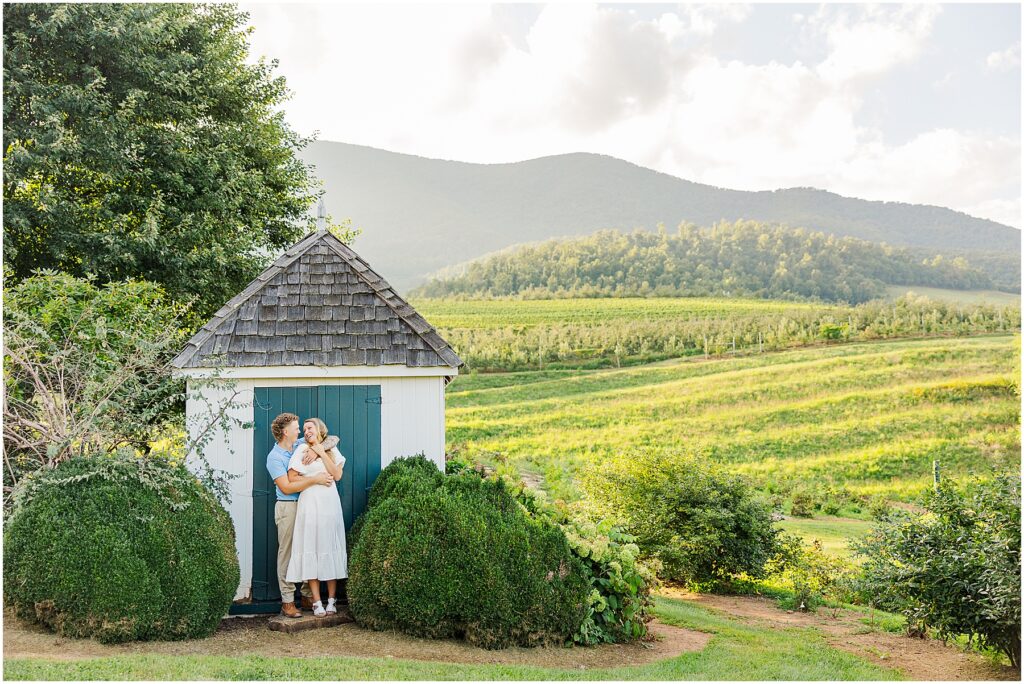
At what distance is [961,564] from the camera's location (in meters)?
8.43

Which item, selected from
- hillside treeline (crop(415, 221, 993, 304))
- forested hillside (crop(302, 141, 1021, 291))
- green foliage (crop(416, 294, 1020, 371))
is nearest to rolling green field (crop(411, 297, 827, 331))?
green foliage (crop(416, 294, 1020, 371))

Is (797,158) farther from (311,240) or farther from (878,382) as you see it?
(311,240)

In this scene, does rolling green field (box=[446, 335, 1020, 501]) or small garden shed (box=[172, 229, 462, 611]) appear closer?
small garden shed (box=[172, 229, 462, 611])

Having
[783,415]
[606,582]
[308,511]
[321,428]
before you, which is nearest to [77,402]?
[321,428]

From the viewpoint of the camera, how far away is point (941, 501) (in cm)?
913

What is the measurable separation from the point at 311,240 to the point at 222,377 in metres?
2.16

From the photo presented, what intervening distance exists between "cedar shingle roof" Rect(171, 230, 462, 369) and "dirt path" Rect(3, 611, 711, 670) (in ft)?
9.22

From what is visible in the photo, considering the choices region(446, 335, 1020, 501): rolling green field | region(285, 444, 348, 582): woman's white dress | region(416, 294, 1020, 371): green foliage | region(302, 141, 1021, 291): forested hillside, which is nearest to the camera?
region(285, 444, 348, 582): woman's white dress

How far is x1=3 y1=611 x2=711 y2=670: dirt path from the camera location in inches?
259

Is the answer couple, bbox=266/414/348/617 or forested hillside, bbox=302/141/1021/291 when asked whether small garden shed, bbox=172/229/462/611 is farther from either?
forested hillside, bbox=302/141/1021/291

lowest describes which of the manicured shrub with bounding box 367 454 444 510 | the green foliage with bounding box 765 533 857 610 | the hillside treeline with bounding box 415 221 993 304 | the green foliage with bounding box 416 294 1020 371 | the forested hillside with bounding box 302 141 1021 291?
the green foliage with bounding box 765 533 857 610

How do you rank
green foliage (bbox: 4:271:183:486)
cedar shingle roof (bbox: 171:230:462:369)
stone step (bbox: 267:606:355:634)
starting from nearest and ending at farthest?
green foliage (bbox: 4:271:183:486) → stone step (bbox: 267:606:355:634) → cedar shingle roof (bbox: 171:230:462:369)

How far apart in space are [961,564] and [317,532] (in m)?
6.90

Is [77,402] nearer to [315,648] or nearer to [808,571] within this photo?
[315,648]
